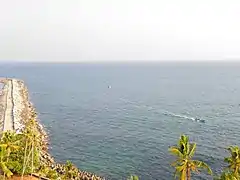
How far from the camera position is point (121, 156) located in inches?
3538

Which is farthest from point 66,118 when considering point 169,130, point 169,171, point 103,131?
point 169,171

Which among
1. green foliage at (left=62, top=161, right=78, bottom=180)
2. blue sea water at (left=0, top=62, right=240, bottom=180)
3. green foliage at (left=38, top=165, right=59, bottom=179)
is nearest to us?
green foliage at (left=38, top=165, right=59, bottom=179)

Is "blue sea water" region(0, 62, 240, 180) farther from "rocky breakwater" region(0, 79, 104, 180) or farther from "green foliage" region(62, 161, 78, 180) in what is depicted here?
"green foliage" region(62, 161, 78, 180)

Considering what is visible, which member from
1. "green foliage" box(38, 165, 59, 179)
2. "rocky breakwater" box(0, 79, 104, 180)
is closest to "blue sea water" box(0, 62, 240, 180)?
"rocky breakwater" box(0, 79, 104, 180)

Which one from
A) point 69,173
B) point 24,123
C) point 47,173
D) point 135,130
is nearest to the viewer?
point 47,173

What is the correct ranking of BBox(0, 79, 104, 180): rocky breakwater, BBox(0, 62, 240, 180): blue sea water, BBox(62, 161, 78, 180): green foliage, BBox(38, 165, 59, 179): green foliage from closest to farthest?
BBox(38, 165, 59, 179): green foliage < BBox(62, 161, 78, 180): green foliage < BBox(0, 79, 104, 180): rocky breakwater < BBox(0, 62, 240, 180): blue sea water

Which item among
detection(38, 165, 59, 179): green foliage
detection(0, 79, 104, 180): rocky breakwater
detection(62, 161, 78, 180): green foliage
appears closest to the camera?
detection(38, 165, 59, 179): green foliage

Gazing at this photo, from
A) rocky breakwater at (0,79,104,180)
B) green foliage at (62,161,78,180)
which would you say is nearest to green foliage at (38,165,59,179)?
green foliage at (62,161,78,180)

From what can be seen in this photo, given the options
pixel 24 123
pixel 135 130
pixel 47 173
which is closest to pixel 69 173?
pixel 47 173

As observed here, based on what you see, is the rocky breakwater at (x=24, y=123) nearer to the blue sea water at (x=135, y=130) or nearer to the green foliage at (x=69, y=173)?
the green foliage at (x=69, y=173)

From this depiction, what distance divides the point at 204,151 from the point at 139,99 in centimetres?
10000

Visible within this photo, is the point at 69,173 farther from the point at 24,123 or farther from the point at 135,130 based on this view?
the point at 24,123

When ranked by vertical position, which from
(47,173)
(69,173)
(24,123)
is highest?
(24,123)

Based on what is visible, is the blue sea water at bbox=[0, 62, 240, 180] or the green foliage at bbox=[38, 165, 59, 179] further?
the blue sea water at bbox=[0, 62, 240, 180]
